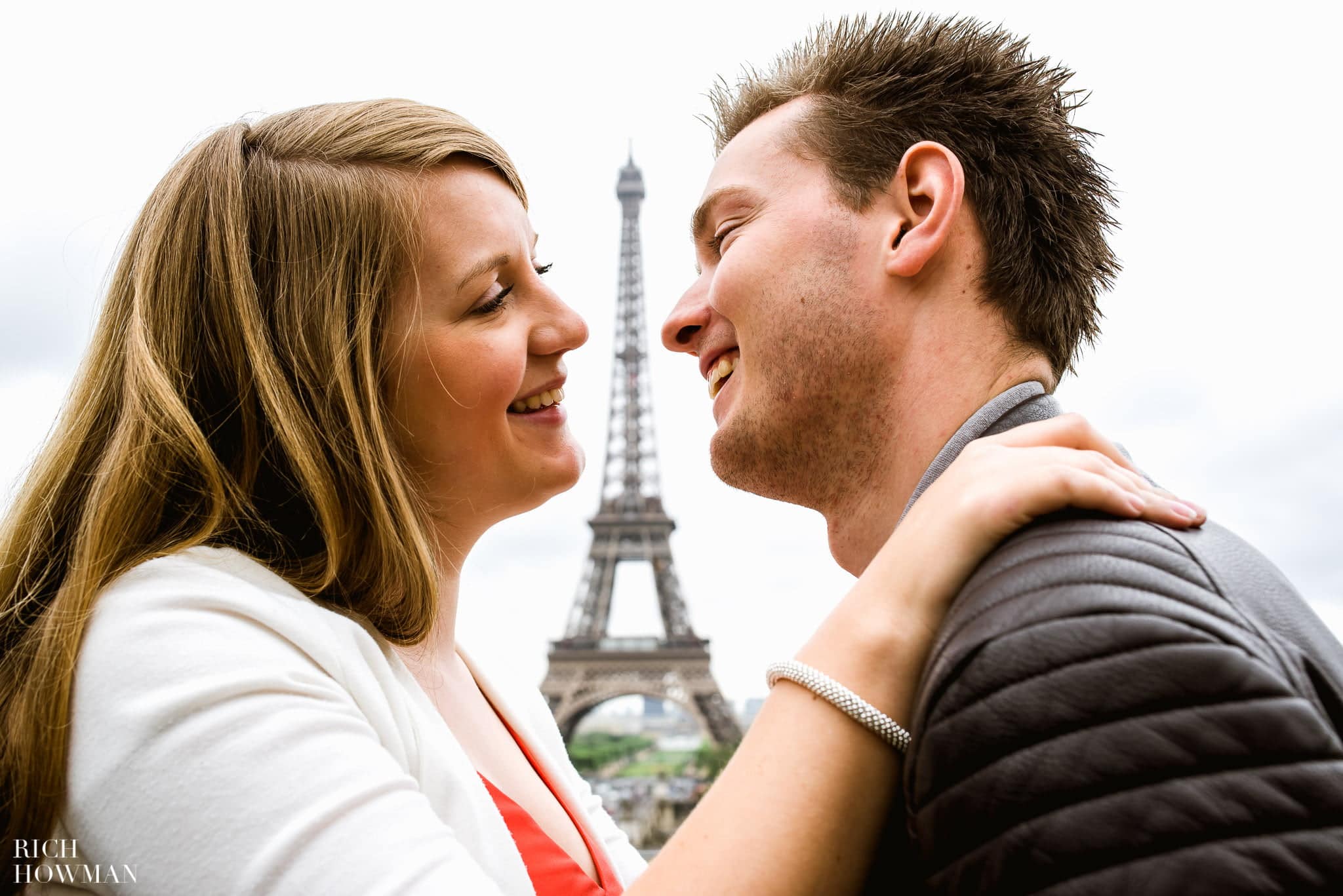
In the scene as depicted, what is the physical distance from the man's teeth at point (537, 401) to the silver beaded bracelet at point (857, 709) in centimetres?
118

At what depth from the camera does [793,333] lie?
2.35 metres

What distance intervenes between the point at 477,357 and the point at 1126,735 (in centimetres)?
149


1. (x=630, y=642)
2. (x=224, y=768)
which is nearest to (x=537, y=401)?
(x=224, y=768)

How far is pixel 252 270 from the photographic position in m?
2.08

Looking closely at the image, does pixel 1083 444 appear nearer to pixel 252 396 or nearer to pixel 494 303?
pixel 494 303

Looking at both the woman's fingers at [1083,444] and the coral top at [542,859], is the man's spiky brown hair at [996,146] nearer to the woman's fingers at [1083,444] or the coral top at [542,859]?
the woman's fingers at [1083,444]

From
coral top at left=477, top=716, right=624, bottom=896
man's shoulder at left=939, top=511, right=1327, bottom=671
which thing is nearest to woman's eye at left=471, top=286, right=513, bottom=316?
coral top at left=477, top=716, right=624, bottom=896

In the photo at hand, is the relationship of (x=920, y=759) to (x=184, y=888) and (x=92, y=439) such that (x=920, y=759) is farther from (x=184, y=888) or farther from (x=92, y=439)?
(x=92, y=439)

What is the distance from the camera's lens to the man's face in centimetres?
232

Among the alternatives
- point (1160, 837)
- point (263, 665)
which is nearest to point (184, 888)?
point (263, 665)

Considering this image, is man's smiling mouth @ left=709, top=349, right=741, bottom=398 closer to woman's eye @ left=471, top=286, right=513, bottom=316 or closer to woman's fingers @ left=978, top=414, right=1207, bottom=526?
woman's eye @ left=471, top=286, right=513, bottom=316

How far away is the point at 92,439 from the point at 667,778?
189 ft

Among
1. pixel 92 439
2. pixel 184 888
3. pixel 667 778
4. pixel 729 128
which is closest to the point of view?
pixel 184 888

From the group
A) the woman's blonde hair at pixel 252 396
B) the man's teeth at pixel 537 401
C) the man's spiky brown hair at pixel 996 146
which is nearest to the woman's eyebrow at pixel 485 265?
the woman's blonde hair at pixel 252 396
